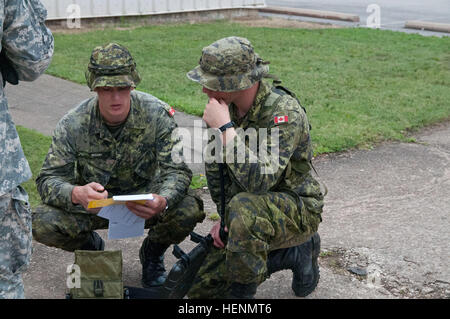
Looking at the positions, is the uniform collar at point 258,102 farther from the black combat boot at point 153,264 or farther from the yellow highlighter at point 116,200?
the black combat boot at point 153,264

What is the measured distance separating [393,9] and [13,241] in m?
Answer: 16.8

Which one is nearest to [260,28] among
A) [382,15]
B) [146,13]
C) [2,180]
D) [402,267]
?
[146,13]

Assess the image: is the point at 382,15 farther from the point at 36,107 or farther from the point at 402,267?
the point at 402,267

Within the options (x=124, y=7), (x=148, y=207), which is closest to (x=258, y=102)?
(x=148, y=207)

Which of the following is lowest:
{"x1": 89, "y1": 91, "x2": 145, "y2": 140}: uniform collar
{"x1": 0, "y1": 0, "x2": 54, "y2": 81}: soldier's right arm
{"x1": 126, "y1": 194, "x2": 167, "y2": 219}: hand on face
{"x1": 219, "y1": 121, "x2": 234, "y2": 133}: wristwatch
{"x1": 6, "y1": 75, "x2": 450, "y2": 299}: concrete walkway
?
{"x1": 6, "y1": 75, "x2": 450, "y2": 299}: concrete walkway

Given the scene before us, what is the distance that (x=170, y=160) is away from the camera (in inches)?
160

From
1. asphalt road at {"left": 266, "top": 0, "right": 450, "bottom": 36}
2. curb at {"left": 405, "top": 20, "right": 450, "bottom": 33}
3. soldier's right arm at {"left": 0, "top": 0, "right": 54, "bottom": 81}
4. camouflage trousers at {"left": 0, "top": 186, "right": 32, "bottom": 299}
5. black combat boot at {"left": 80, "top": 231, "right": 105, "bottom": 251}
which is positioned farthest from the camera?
asphalt road at {"left": 266, "top": 0, "right": 450, "bottom": 36}

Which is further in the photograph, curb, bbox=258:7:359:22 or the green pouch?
curb, bbox=258:7:359:22

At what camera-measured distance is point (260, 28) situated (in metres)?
14.0

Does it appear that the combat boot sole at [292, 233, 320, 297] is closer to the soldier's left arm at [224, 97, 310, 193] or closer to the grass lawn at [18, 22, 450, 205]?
the soldier's left arm at [224, 97, 310, 193]

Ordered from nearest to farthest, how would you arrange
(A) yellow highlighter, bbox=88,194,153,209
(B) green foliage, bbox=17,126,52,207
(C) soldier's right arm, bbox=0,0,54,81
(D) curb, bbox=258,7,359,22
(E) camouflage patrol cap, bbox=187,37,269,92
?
1. (C) soldier's right arm, bbox=0,0,54,81
2. (A) yellow highlighter, bbox=88,194,153,209
3. (E) camouflage patrol cap, bbox=187,37,269,92
4. (B) green foliage, bbox=17,126,52,207
5. (D) curb, bbox=258,7,359,22

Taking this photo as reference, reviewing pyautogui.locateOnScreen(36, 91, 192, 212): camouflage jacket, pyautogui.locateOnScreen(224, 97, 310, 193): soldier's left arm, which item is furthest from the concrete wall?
pyautogui.locateOnScreen(224, 97, 310, 193): soldier's left arm

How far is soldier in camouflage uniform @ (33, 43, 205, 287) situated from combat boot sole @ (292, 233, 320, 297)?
2.12ft

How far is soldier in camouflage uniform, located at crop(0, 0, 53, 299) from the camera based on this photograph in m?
2.88
